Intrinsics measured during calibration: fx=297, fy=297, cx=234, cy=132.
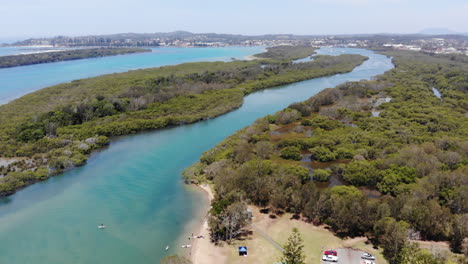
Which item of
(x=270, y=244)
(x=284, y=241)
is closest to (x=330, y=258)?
(x=284, y=241)

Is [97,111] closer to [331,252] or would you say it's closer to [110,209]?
[110,209]

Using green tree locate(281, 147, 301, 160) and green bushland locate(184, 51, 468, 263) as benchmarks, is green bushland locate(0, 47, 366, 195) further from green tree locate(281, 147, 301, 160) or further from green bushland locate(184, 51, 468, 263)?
green tree locate(281, 147, 301, 160)

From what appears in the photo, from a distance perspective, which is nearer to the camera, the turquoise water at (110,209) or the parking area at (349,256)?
the parking area at (349,256)

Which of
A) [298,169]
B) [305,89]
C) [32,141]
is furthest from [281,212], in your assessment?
[305,89]

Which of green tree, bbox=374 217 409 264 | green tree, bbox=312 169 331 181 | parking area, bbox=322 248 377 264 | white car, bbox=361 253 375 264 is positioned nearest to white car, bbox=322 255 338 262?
parking area, bbox=322 248 377 264

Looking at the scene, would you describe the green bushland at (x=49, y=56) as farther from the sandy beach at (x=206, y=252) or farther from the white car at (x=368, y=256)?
the white car at (x=368, y=256)

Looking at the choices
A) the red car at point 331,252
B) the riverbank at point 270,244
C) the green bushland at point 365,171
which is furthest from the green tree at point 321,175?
the red car at point 331,252

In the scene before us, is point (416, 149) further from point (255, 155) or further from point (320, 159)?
point (255, 155)
